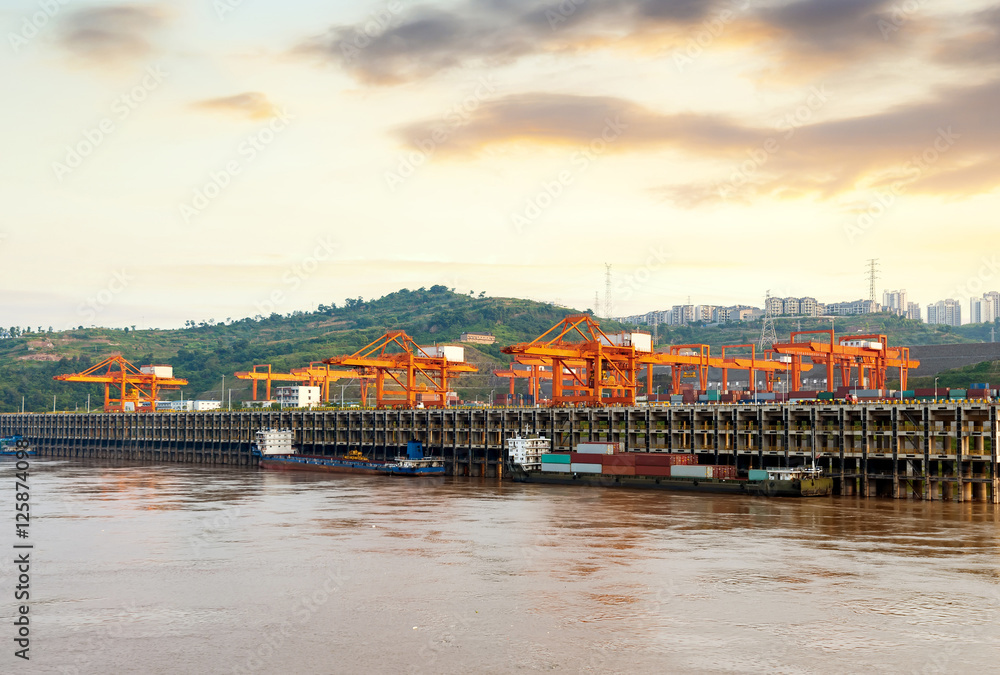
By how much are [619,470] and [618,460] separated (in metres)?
1.02

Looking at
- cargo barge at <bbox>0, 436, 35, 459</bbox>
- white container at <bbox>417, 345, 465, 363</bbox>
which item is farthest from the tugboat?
white container at <bbox>417, 345, 465, 363</bbox>

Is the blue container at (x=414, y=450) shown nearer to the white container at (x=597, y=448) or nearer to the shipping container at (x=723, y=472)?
the white container at (x=597, y=448)

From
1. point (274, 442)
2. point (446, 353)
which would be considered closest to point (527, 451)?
point (446, 353)

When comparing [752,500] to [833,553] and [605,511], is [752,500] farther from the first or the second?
[833,553]

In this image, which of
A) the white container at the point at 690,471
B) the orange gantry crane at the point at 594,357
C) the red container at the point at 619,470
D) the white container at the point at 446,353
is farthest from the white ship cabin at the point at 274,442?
the white container at the point at 690,471

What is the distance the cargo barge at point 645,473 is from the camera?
83312 mm

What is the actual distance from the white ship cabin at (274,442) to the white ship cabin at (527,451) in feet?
162

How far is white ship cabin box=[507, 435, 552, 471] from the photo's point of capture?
347ft

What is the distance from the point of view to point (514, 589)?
42.2m

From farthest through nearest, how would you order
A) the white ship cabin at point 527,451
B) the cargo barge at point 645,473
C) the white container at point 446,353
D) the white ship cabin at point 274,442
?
the white container at point 446,353 < the white ship cabin at point 274,442 < the white ship cabin at point 527,451 < the cargo barge at point 645,473

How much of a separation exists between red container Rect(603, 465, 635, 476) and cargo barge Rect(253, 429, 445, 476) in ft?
97.3

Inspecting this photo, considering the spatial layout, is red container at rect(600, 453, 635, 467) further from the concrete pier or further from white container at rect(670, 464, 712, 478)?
the concrete pier

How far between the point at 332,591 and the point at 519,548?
1471 centimetres

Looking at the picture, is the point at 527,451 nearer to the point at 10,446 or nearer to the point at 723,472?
the point at 723,472
